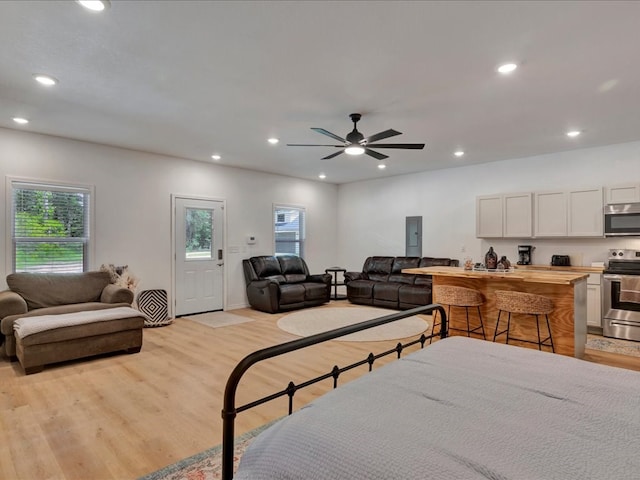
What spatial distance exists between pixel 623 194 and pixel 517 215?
1.36 m

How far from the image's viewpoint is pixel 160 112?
13.3ft

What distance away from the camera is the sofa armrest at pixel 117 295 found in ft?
15.4

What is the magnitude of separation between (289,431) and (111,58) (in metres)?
3.05

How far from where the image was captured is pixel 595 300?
5.06m

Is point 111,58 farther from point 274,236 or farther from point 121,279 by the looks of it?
point 274,236

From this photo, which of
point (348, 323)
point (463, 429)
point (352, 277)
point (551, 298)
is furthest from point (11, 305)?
point (551, 298)

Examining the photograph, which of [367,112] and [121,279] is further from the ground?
[367,112]

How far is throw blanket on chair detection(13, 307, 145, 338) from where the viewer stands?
3.63 meters

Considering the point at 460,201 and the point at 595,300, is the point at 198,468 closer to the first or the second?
the point at 595,300

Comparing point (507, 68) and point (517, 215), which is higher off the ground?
point (507, 68)

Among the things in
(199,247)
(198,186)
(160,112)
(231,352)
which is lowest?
(231,352)

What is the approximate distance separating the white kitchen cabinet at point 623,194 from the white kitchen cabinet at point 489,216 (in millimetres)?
1459

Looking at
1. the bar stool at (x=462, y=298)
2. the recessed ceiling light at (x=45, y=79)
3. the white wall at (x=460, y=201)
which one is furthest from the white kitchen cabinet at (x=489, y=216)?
the recessed ceiling light at (x=45, y=79)

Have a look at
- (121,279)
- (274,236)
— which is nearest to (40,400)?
(121,279)
